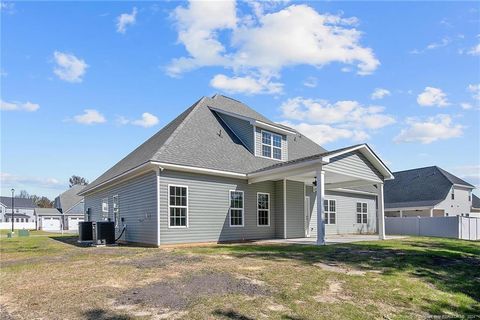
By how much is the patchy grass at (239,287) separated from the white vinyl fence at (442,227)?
15.0m

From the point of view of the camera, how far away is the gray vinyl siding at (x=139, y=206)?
14438 millimetres

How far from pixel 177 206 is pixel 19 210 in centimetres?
7422

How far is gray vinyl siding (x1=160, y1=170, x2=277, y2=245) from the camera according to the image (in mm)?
14297

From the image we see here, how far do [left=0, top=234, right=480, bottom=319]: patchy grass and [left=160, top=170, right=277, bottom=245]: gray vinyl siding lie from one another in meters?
3.72

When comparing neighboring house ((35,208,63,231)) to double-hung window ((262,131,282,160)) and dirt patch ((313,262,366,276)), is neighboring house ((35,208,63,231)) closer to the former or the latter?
double-hung window ((262,131,282,160))

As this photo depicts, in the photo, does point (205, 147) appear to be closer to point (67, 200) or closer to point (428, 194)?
point (428, 194)

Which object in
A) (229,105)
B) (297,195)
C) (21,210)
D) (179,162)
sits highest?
(229,105)

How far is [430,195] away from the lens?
114 feet

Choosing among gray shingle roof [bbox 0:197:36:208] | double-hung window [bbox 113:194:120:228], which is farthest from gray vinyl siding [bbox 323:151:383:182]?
gray shingle roof [bbox 0:197:36:208]

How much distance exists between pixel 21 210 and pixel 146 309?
82.4m

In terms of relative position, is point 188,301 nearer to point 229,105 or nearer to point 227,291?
point 227,291

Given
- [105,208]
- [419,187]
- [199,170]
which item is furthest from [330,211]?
[419,187]

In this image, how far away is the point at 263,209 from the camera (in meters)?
17.8

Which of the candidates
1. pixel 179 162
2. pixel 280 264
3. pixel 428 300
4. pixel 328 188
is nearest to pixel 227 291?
pixel 280 264
